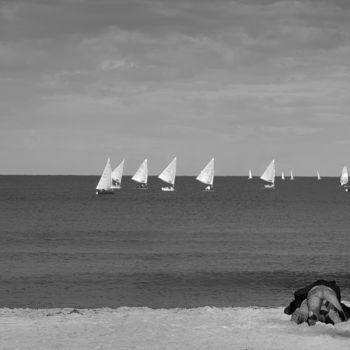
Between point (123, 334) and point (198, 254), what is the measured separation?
43.3 meters

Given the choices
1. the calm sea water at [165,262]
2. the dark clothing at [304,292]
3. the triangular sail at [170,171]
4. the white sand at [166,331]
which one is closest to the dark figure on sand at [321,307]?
the dark clothing at [304,292]

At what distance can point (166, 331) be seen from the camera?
63.3ft

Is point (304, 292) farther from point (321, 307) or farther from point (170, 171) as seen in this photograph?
point (170, 171)

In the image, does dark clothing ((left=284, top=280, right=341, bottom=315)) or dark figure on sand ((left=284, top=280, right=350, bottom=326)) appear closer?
dark figure on sand ((left=284, top=280, right=350, bottom=326))

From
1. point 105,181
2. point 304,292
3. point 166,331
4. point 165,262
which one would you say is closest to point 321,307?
point 304,292

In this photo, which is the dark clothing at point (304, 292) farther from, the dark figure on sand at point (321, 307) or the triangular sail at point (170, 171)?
the triangular sail at point (170, 171)

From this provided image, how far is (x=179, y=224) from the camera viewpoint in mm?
105188

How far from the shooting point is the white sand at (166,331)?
17672 millimetres

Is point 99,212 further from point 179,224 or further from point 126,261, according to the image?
point 126,261

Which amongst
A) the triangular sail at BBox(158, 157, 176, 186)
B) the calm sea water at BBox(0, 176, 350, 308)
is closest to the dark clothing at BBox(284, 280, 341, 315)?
the calm sea water at BBox(0, 176, 350, 308)

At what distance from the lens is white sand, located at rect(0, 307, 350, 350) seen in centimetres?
1767

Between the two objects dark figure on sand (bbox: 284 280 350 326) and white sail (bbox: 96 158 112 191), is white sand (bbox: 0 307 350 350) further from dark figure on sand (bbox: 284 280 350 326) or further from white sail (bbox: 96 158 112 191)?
white sail (bbox: 96 158 112 191)

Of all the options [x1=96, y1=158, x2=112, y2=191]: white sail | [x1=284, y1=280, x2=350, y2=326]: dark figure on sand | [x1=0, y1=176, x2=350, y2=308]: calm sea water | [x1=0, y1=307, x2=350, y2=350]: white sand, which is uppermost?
[x1=96, y1=158, x2=112, y2=191]: white sail

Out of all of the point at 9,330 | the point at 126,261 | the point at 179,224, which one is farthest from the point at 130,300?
the point at 179,224
